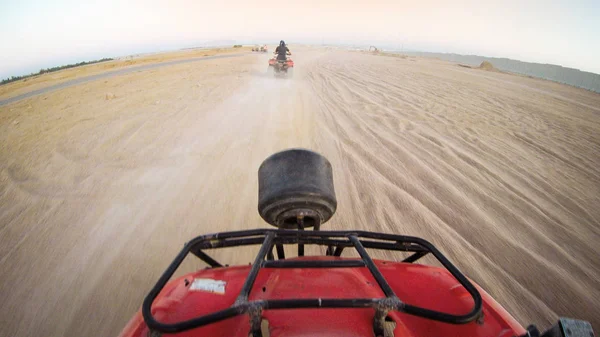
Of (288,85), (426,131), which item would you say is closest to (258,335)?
(426,131)

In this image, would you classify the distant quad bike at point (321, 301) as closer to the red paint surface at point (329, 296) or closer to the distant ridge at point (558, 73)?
the red paint surface at point (329, 296)

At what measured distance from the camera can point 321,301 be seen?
3.03 feet

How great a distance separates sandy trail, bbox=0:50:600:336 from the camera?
7.20 feet

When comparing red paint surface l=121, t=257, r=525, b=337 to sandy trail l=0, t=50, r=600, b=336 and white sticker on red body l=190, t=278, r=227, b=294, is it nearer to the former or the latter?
white sticker on red body l=190, t=278, r=227, b=294

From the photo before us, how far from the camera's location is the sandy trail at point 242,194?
2.19 m

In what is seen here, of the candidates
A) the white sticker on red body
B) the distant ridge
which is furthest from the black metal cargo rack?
the distant ridge

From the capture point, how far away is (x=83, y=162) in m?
3.94

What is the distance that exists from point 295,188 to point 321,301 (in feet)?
2.75

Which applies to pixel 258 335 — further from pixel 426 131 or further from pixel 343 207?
pixel 426 131

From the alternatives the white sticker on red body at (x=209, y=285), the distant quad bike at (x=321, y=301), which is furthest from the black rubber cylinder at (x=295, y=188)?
the white sticker on red body at (x=209, y=285)

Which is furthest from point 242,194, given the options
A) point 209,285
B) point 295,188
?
point 209,285

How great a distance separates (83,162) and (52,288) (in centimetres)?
252

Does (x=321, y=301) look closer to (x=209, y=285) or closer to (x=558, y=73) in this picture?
(x=209, y=285)

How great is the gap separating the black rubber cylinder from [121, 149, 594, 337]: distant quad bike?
0.92 feet
